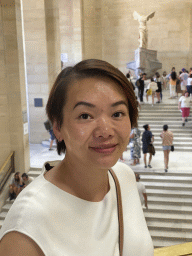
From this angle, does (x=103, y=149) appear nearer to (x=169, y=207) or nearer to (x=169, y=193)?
(x=169, y=207)

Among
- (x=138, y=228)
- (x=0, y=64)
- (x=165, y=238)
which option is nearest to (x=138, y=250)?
(x=138, y=228)

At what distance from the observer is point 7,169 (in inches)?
437

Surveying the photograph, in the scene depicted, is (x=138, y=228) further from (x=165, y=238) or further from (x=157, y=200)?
(x=157, y=200)

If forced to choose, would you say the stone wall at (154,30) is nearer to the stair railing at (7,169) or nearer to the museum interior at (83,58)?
the museum interior at (83,58)

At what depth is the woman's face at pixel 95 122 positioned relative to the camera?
44.4 inches

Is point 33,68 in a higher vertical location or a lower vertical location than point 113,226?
higher

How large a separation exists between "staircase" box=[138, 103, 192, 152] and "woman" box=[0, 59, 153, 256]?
40.6ft

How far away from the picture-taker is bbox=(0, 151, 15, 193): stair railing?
415 inches

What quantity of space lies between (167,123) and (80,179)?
14288 millimetres

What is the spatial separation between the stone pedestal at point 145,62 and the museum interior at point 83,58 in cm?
12

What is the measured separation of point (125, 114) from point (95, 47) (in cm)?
1751

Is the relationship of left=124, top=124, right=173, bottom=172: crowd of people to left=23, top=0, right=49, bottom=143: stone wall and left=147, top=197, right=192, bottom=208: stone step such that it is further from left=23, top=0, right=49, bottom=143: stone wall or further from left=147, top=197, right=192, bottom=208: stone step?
left=23, top=0, right=49, bottom=143: stone wall

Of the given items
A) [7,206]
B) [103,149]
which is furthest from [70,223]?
[7,206]

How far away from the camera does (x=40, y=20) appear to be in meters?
14.6
